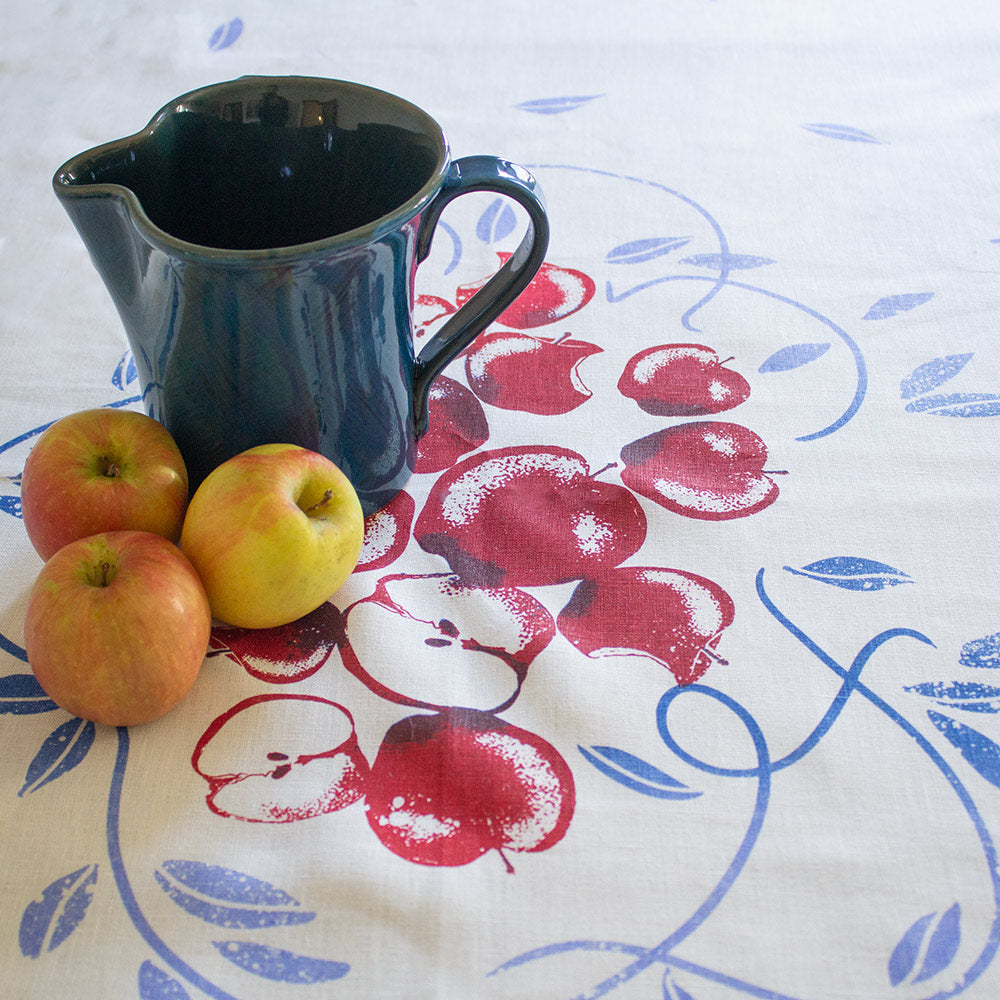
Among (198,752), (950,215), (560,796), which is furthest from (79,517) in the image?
(950,215)

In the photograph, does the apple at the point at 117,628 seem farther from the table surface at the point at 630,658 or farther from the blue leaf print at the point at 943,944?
the blue leaf print at the point at 943,944

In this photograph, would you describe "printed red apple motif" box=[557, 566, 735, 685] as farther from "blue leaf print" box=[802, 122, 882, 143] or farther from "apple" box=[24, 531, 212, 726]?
"blue leaf print" box=[802, 122, 882, 143]

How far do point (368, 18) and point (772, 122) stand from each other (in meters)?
0.39

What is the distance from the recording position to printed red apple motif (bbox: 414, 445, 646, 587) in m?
Answer: 0.46

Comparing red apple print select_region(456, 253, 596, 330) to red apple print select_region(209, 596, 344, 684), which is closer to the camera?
red apple print select_region(209, 596, 344, 684)

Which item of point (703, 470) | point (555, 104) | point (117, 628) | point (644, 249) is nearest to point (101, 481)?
point (117, 628)

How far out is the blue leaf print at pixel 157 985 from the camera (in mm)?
317

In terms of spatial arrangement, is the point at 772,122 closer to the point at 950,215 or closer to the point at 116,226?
the point at 950,215

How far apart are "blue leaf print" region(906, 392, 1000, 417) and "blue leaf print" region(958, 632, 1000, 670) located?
0.15 metres

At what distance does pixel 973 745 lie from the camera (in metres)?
0.38

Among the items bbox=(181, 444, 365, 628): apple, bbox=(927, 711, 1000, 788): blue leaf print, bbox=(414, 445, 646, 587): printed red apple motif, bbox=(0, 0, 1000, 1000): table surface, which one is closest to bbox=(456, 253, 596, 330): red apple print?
bbox=(0, 0, 1000, 1000): table surface

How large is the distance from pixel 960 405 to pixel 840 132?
0.32 meters

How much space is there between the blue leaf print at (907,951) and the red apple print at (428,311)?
41cm

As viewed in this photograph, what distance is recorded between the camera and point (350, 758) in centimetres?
38
